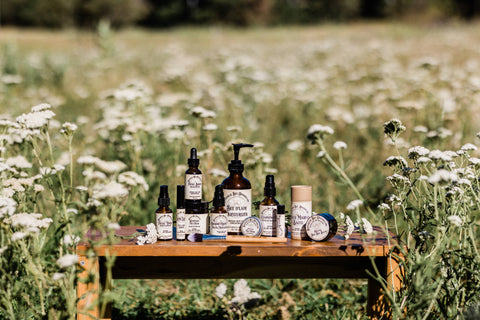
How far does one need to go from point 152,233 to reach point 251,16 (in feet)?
160

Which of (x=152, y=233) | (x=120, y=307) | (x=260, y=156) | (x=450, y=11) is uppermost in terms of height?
(x=450, y=11)

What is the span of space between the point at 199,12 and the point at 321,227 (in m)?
47.7

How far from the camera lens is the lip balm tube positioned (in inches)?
88.6

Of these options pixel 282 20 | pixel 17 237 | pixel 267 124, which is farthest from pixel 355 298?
pixel 282 20

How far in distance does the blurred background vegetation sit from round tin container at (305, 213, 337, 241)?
1615 inches

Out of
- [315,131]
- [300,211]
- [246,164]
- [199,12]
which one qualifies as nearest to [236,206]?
[300,211]

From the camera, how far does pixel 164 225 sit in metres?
2.19

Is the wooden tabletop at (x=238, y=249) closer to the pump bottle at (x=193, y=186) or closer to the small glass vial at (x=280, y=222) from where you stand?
the small glass vial at (x=280, y=222)

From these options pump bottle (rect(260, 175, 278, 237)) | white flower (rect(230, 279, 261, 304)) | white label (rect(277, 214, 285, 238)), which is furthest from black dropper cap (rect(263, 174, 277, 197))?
white flower (rect(230, 279, 261, 304))

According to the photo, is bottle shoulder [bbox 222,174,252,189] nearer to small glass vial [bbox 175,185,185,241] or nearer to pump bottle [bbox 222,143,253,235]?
pump bottle [bbox 222,143,253,235]

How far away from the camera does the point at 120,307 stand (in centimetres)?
295

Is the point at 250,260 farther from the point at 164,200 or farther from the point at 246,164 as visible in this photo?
the point at 246,164

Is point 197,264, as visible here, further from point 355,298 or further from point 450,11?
point 450,11

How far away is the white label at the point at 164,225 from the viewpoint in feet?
7.17
